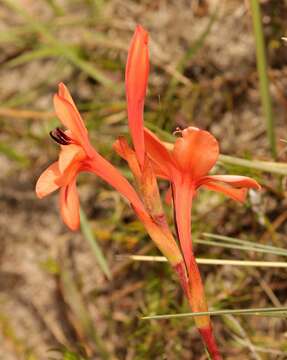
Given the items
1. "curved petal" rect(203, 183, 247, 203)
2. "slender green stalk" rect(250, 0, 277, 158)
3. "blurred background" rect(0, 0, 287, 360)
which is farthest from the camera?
"blurred background" rect(0, 0, 287, 360)

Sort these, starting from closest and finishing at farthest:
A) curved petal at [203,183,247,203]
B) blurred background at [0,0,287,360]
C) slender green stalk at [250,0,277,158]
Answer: curved petal at [203,183,247,203] < slender green stalk at [250,0,277,158] < blurred background at [0,0,287,360]

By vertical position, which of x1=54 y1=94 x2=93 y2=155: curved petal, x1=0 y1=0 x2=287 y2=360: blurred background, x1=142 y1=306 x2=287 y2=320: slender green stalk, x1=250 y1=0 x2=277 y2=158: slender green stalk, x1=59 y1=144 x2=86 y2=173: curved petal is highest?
x1=54 y1=94 x2=93 y2=155: curved petal

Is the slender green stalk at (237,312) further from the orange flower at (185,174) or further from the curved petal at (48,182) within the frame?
the curved petal at (48,182)

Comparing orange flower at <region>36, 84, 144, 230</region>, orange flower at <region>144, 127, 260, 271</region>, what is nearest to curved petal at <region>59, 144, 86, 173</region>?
orange flower at <region>36, 84, 144, 230</region>

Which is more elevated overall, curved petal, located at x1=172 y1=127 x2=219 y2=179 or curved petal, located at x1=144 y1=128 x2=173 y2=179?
curved petal, located at x1=172 y1=127 x2=219 y2=179

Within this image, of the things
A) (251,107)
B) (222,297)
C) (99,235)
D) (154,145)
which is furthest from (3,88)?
(154,145)

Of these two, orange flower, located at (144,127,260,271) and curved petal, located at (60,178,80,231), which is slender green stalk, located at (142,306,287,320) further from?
curved petal, located at (60,178,80,231)
